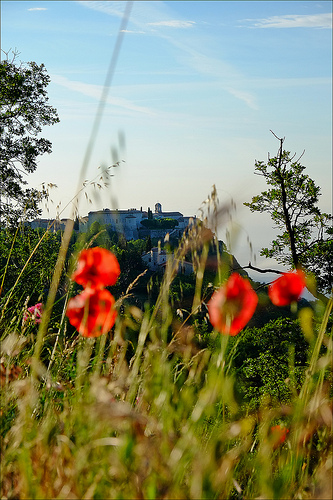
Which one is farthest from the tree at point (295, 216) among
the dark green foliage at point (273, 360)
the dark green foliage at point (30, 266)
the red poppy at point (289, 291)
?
the red poppy at point (289, 291)

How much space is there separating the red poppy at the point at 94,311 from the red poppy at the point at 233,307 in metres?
0.34

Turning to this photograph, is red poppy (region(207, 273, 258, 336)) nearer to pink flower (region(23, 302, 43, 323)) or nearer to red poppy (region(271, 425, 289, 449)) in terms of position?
red poppy (region(271, 425, 289, 449))

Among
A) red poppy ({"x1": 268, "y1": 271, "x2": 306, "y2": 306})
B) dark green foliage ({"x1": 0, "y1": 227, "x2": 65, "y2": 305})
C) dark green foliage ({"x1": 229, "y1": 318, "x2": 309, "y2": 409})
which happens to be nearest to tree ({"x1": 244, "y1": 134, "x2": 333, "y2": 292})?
dark green foliage ({"x1": 229, "y1": 318, "x2": 309, "y2": 409})

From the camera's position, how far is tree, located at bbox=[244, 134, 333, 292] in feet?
42.2

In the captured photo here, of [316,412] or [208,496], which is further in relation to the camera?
[316,412]

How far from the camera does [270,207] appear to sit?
13.4 meters

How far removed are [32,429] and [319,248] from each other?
40.6ft

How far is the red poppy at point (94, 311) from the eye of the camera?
166 centimetres

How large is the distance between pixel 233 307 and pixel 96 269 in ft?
1.96

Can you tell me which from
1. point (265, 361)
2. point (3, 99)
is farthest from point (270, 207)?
point (3, 99)

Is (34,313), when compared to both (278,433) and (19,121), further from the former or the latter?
(19,121)

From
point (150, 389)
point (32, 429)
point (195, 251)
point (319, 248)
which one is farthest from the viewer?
point (319, 248)

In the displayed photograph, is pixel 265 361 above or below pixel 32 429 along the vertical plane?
below

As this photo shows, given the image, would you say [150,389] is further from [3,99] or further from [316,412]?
[3,99]
